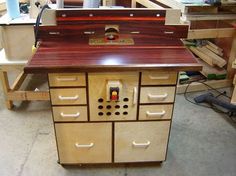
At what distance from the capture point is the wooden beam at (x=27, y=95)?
2.13 meters

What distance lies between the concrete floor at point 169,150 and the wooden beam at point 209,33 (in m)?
0.60

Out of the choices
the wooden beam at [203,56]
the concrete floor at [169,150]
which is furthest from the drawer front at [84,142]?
the wooden beam at [203,56]

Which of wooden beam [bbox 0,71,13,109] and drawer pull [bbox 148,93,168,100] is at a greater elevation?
drawer pull [bbox 148,93,168,100]

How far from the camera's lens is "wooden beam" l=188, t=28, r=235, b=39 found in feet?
7.09

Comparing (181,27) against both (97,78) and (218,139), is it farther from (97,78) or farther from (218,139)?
(218,139)

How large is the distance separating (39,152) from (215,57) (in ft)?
6.15

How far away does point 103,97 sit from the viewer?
1356 millimetres

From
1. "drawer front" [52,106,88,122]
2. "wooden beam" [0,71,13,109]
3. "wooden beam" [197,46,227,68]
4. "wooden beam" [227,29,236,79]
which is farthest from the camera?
→ "wooden beam" [197,46,227,68]

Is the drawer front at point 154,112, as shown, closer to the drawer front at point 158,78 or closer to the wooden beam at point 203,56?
the drawer front at point 158,78

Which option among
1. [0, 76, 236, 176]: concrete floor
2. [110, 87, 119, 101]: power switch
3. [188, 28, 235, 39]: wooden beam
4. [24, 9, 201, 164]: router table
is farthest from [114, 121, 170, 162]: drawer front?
[188, 28, 235, 39]: wooden beam

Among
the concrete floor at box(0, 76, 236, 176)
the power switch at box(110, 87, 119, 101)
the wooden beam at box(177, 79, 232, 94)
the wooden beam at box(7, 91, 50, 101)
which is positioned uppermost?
the power switch at box(110, 87, 119, 101)

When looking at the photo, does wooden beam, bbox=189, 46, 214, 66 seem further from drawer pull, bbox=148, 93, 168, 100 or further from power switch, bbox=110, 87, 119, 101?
power switch, bbox=110, 87, 119, 101

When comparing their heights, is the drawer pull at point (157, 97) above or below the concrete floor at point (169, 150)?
above

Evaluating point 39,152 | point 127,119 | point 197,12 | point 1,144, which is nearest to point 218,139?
point 127,119
